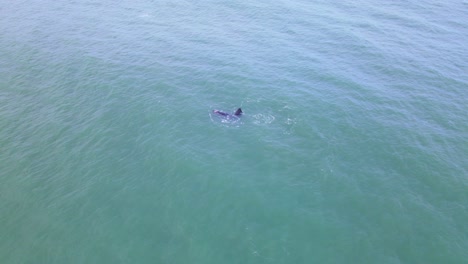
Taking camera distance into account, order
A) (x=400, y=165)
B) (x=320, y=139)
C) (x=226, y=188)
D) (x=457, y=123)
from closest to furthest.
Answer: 1. (x=226, y=188)
2. (x=400, y=165)
3. (x=320, y=139)
4. (x=457, y=123)

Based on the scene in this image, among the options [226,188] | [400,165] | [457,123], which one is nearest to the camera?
[226,188]

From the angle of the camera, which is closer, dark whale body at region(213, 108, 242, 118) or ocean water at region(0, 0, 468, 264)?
ocean water at region(0, 0, 468, 264)

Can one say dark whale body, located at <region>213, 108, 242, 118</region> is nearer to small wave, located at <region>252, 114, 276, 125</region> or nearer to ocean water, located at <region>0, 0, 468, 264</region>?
ocean water, located at <region>0, 0, 468, 264</region>

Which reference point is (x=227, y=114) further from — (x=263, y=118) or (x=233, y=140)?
(x=263, y=118)

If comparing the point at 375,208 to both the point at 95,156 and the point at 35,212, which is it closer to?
the point at 95,156

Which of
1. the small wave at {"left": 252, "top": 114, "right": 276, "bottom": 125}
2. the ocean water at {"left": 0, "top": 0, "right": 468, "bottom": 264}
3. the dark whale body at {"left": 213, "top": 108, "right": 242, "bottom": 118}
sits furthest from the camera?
the dark whale body at {"left": 213, "top": 108, "right": 242, "bottom": 118}

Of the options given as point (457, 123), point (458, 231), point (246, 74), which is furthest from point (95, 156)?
point (457, 123)

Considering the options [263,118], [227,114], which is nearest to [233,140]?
[227,114]

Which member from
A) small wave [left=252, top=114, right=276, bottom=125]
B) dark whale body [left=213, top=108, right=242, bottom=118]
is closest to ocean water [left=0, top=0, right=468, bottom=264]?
small wave [left=252, top=114, right=276, bottom=125]
